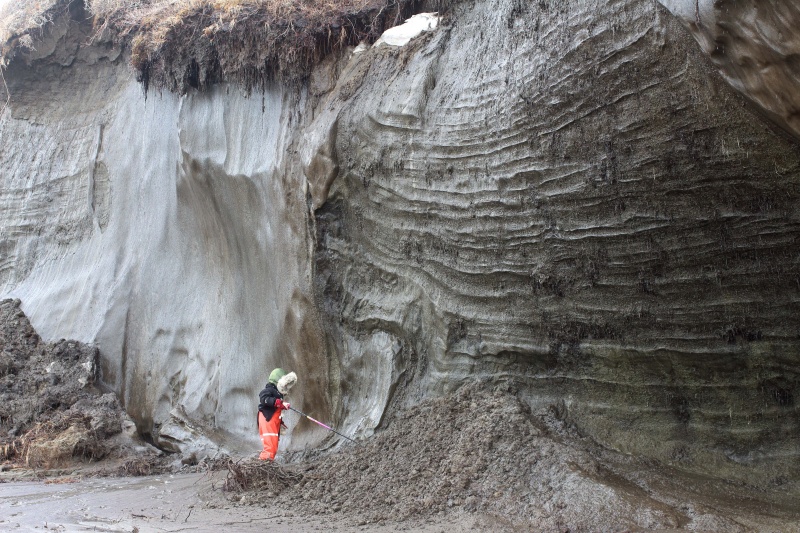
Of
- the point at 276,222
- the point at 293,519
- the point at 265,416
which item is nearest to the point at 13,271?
the point at 276,222

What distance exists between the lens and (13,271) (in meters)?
13.4

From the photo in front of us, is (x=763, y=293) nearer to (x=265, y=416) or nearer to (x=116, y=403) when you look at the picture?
(x=265, y=416)

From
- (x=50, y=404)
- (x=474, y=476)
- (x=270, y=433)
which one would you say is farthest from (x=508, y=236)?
(x=50, y=404)

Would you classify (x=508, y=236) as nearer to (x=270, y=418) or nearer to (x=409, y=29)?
(x=409, y=29)

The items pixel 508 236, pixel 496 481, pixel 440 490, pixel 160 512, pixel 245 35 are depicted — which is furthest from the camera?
pixel 245 35

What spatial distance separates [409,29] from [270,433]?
4.60m

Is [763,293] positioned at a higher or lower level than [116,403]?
higher

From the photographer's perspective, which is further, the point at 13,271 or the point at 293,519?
the point at 13,271

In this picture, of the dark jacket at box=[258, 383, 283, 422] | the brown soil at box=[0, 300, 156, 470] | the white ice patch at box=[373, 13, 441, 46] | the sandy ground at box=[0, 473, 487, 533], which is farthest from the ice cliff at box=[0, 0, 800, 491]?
the sandy ground at box=[0, 473, 487, 533]

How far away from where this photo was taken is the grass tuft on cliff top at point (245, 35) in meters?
8.93

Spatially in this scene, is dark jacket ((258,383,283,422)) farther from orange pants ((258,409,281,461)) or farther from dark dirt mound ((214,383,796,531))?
dark dirt mound ((214,383,796,531))

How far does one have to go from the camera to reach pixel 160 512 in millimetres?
6395

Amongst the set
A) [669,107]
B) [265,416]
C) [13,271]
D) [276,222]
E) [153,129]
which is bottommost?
[265,416]

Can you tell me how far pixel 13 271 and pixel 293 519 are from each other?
9.78m
